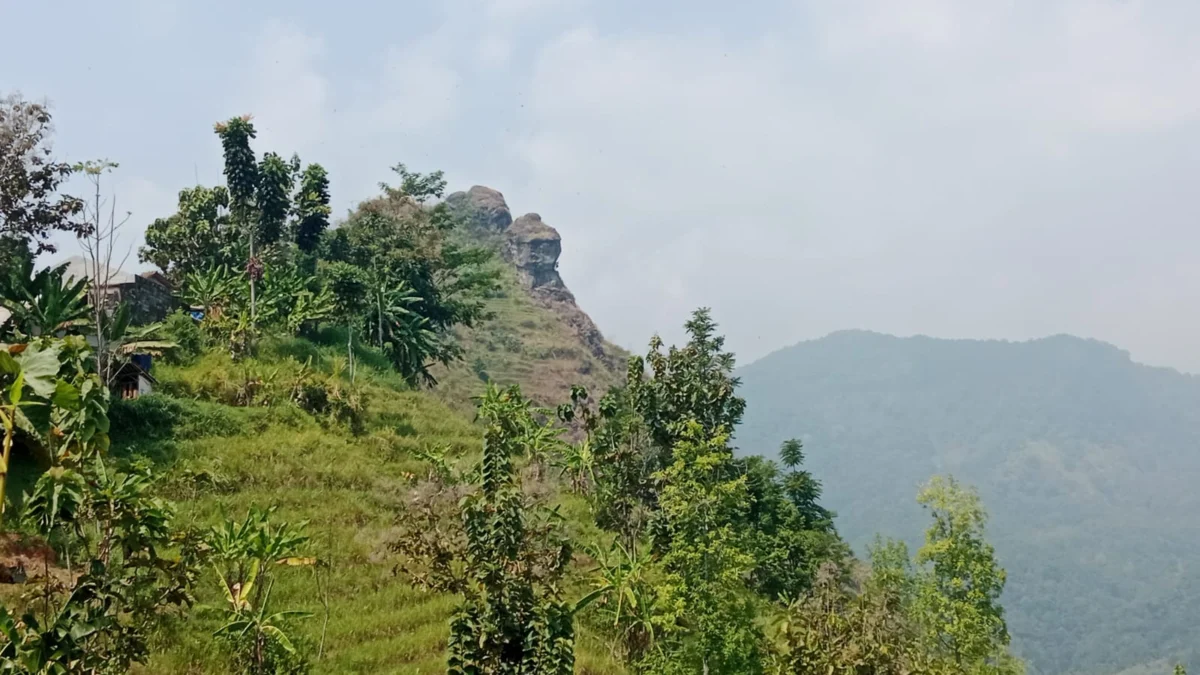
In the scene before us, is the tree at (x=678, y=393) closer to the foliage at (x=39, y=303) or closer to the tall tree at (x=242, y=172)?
the foliage at (x=39, y=303)

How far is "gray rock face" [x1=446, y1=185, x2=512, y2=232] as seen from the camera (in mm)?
108625

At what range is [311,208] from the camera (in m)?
43.1

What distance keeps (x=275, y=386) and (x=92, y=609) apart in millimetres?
22601

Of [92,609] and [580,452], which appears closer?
[92,609]

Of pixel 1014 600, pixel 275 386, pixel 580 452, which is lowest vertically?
pixel 1014 600

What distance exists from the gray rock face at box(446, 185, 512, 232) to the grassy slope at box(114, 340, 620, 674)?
73756 millimetres

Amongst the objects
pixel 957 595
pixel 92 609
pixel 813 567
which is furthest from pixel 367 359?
pixel 92 609

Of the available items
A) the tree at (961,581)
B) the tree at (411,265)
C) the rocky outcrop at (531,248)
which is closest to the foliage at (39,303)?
the tree at (411,265)

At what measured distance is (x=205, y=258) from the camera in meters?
39.5

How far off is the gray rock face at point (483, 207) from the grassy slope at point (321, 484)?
7376 cm

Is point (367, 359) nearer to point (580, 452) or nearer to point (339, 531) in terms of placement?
point (580, 452)

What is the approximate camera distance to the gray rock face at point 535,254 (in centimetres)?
10494

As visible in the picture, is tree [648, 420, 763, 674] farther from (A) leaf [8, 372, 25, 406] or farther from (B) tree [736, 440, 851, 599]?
(B) tree [736, 440, 851, 599]

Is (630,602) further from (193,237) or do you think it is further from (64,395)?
(193,237)
